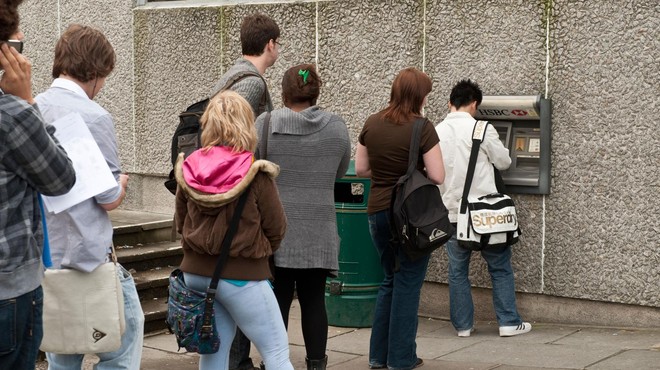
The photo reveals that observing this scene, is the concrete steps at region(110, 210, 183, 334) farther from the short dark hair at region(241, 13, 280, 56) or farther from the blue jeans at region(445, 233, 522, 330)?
the short dark hair at region(241, 13, 280, 56)

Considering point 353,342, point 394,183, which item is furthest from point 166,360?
point 394,183

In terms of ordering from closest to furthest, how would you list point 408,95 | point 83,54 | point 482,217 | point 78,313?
point 78,313 < point 83,54 < point 408,95 < point 482,217

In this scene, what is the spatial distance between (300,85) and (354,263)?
→ 190cm

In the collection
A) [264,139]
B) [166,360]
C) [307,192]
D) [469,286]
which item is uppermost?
[264,139]

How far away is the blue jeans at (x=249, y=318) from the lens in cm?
432

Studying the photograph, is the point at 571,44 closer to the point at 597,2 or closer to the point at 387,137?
the point at 597,2

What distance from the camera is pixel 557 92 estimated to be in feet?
21.9

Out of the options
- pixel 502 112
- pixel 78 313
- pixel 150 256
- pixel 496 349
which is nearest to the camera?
pixel 78 313

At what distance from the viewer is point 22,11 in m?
9.70

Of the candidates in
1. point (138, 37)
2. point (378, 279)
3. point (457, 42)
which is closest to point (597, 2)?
point (457, 42)

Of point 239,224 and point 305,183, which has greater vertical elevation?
point 305,183

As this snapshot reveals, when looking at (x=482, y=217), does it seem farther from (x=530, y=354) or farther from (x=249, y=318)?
(x=249, y=318)

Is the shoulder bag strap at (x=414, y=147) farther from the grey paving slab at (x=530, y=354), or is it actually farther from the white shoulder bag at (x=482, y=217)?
the grey paving slab at (x=530, y=354)

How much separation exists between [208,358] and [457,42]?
11.1 ft
